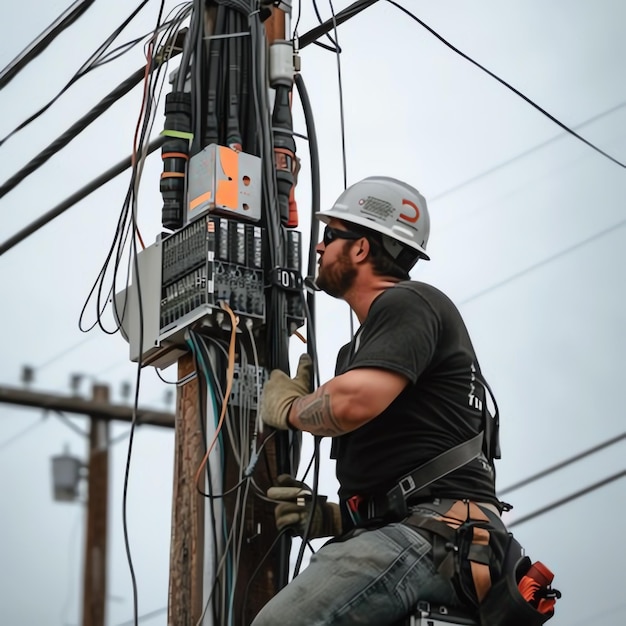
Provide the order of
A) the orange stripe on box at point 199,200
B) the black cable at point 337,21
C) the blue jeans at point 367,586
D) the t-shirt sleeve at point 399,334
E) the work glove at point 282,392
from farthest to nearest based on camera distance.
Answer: the black cable at point 337,21 → the orange stripe on box at point 199,200 → the work glove at point 282,392 → the t-shirt sleeve at point 399,334 → the blue jeans at point 367,586

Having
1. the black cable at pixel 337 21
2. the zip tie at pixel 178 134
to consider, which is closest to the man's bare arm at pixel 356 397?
the zip tie at pixel 178 134

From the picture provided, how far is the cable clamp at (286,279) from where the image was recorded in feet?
17.4

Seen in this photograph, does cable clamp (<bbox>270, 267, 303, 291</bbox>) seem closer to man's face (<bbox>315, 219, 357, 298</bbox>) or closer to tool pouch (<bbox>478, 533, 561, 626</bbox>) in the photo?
man's face (<bbox>315, 219, 357, 298</bbox>)

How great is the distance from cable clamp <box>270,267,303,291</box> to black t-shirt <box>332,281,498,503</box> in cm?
60

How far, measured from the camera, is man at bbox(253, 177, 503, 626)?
4.44m

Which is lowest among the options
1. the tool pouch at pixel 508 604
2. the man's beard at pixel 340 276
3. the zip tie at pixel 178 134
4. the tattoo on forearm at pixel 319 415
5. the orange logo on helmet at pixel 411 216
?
the tool pouch at pixel 508 604

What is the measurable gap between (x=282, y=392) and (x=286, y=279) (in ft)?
1.86

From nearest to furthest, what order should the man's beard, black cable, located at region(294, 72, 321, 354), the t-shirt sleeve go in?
the t-shirt sleeve, the man's beard, black cable, located at region(294, 72, 321, 354)

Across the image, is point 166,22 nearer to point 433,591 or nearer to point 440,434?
point 440,434

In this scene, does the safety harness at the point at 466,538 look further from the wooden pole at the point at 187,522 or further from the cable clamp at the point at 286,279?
the cable clamp at the point at 286,279

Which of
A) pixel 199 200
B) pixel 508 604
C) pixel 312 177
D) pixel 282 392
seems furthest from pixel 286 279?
pixel 508 604

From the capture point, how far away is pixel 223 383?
17.1ft

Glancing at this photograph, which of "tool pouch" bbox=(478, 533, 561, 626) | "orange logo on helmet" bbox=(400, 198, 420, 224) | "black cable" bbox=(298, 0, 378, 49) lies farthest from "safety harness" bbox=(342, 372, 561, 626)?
"black cable" bbox=(298, 0, 378, 49)

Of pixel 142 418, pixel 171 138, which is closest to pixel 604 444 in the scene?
pixel 142 418
